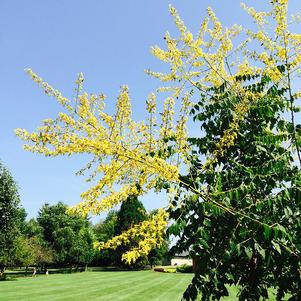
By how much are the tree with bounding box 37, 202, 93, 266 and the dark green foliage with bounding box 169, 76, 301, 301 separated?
59.5 metres

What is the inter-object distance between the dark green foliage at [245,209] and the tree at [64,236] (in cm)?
5945

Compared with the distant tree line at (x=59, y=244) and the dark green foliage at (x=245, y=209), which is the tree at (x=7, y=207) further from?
the dark green foliage at (x=245, y=209)

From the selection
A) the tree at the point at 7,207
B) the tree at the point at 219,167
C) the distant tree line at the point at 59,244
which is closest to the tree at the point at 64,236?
the distant tree line at the point at 59,244

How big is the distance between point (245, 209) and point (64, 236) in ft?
208

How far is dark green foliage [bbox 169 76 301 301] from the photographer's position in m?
4.29

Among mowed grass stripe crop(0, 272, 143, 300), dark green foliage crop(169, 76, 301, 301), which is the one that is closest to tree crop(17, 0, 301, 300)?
dark green foliage crop(169, 76, 301, 301)

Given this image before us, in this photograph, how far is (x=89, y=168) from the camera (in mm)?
3984

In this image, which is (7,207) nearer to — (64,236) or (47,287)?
(47,287)

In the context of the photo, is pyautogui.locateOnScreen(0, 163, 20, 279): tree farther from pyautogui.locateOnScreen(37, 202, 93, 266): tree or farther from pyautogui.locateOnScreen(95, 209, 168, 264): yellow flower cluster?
pyautogui.locateOnScreen(95, 209, 168, 264): yellow flower cluster

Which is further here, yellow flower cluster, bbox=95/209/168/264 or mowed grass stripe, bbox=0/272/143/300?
mowed grass stripe, bbox=0/272/143/300

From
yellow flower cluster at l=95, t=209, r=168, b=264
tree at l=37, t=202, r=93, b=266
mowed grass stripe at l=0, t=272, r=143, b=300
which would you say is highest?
tree at l=37, t=202, r=93, b=266

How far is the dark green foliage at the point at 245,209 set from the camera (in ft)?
14.1

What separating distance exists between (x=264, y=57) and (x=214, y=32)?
836 mm

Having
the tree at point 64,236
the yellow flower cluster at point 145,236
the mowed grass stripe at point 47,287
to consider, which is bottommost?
the mowed grass stripe at point 47,287
